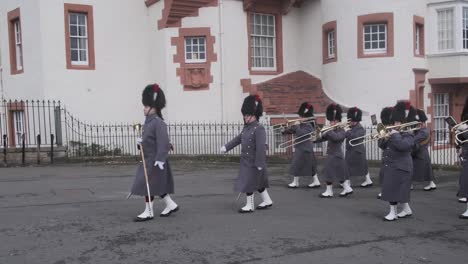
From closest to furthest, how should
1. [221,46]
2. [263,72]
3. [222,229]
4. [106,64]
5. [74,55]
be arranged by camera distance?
[222,229] < [74,55] < [221,46] < [106,64] < [263,72]

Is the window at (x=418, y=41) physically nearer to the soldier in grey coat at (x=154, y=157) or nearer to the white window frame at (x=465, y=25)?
the white window frame at (x=465, y=25)

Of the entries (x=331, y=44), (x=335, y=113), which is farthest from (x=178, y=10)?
A: (x=335, y=113)

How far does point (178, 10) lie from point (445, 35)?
32.3 ft

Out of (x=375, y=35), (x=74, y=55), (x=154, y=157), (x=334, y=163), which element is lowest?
(x=334, y=163)

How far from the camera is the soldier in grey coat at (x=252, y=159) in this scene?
9141mm

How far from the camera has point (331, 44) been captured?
67.2 feet

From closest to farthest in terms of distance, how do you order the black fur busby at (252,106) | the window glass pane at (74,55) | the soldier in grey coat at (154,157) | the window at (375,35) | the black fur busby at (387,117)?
1. the soldier in grey coat at (154,157)
2. the black fur busby at (387,117)
3. the black fur busby at (252,106)
4. the window at (375,35)
5. the window glass pane at (74,55)

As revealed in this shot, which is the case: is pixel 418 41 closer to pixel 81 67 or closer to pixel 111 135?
pixel 111 135

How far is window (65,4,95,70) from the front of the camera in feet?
61.5

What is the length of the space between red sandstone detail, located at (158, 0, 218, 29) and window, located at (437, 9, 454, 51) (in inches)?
328

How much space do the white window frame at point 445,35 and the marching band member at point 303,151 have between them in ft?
33.2

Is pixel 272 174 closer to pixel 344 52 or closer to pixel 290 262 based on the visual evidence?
pixel 344 52

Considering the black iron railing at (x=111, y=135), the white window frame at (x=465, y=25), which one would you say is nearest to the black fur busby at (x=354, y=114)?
the black iron railing at (x=111, y=135)

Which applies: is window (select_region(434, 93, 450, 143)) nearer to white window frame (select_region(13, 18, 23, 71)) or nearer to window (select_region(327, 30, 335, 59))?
window (select_region(327, 30, 335, 59))
